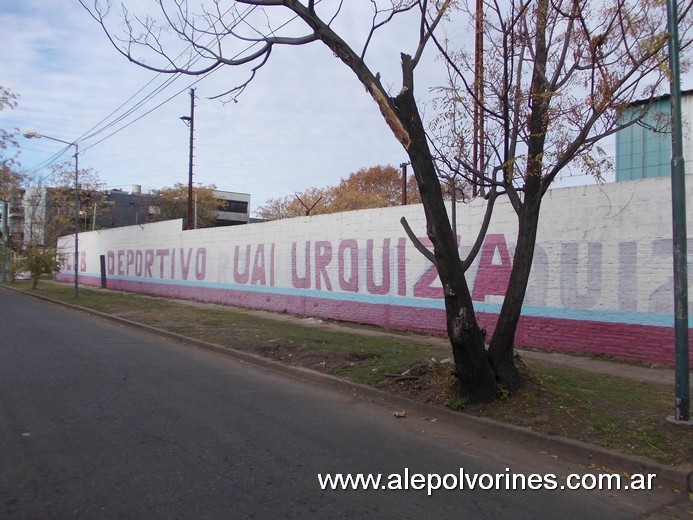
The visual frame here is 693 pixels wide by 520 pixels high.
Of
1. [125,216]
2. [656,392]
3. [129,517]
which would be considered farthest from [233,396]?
[125,216]

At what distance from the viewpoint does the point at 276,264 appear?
1784 centimetres

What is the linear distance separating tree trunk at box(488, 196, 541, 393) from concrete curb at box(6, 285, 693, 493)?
835mm

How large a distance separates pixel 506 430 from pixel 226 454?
9.87ft

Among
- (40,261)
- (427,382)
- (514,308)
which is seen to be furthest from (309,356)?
(40,261)

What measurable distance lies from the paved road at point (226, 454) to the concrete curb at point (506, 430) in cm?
17

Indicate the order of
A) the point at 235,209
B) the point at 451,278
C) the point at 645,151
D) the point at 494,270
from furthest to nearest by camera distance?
1. the point at 235,209
2. the point at 645,151
3. the point at 494,270
4. the point at 451,278

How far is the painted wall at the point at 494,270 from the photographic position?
9.16 meters

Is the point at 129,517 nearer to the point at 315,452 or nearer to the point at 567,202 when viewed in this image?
the point at 315,452

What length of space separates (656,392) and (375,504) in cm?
480

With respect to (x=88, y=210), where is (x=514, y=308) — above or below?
below

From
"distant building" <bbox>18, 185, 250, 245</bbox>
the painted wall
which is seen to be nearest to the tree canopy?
"distant building" <bbox>18, 185, 250, 245</bbox>

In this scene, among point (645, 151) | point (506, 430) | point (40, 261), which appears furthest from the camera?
point (40, 261)

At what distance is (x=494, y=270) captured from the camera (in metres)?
11.4

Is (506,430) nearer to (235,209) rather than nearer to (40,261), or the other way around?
(40,261)
